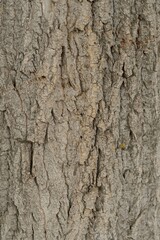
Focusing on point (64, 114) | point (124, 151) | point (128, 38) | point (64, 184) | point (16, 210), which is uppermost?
point (128, 38)

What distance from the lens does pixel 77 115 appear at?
179cm

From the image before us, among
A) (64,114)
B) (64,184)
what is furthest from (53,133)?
(64,184)

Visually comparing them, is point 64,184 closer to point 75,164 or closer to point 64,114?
point 75,164

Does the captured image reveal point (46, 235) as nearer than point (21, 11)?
No

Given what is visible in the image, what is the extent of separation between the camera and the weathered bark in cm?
174

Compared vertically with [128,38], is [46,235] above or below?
below

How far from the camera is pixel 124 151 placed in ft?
6.09

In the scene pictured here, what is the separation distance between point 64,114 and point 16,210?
0.50 meters

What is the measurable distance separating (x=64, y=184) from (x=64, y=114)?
32 centimetres

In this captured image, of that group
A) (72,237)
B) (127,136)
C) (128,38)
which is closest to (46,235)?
(72,237)

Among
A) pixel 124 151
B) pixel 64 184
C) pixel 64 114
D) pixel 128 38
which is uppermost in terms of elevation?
pixel 128 38

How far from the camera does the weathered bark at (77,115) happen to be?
1.74m

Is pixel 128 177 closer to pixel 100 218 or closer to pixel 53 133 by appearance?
pixel 100 218

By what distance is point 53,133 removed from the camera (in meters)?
1.79
